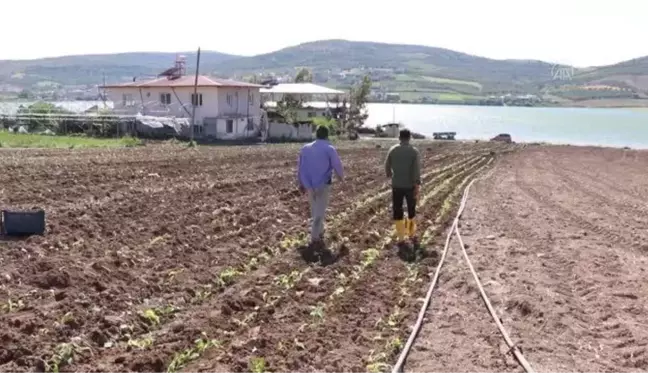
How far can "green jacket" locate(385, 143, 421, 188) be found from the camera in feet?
43.8

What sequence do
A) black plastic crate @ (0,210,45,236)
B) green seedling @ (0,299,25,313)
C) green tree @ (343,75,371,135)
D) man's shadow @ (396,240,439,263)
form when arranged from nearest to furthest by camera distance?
green seedling @ (0,299,25,313), black plastic crate @ (0,210,45,236), man's shadow @ (396,240,439,263), green tree @ (343,75,371,135)

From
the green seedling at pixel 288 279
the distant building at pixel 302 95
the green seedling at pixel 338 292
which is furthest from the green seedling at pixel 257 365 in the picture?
the distant building at pixel 302 95

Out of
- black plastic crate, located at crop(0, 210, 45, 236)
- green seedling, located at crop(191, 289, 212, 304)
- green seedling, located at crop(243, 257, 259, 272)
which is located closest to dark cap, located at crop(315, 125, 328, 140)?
green seedling, located at crop(243, 257, 259, 272)

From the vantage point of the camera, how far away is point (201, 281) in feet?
33.2

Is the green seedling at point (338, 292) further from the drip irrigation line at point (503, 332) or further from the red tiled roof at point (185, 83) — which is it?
the red tiled roof at point (185, 83)

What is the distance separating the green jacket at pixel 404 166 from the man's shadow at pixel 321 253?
4.67ft

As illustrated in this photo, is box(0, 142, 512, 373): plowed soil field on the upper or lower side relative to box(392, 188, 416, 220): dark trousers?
lower

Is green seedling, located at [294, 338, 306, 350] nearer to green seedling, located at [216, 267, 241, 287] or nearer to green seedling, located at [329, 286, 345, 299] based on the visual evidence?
green seedling, located at [329, 286, 345, 299]

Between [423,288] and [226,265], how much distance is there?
101 inches

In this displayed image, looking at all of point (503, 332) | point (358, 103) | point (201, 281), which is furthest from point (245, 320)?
point (358, 103)

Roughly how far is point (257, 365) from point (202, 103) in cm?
5134

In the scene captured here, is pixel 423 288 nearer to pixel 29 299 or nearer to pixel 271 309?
pixel 271 309

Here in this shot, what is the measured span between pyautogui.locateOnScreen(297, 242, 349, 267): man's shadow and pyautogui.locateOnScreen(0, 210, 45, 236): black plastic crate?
3.71m

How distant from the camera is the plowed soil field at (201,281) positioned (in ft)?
24.0
